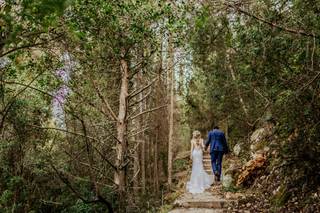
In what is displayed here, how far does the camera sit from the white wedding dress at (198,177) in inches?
437

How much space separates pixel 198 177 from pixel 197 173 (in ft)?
0.39

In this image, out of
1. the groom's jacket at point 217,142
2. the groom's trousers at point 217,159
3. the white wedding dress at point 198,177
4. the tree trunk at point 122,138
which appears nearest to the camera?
the tree trunk at point 122,138

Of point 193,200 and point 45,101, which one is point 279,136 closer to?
point 193,200

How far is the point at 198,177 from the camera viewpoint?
11.3 metres

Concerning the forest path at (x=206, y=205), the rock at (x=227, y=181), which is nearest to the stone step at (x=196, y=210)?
the forest path at (x=206, y=205)

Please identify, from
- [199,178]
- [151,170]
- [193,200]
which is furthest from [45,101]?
[151,170]

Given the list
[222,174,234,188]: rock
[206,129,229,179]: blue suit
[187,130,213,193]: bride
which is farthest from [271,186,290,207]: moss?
[206,129,229,179]: blue suit

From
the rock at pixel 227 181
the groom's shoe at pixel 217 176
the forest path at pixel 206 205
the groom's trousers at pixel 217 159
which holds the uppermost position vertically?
the groom's trousers at pixel 217 159

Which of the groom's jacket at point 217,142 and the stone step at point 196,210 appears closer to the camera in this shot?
the stone step at point 196,210

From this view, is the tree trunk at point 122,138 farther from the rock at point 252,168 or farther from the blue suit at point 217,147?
the rock at point 252,168

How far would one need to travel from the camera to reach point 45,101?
13.4 metres

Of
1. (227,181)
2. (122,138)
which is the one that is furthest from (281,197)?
(122,138)

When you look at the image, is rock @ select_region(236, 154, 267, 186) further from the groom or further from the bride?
the bride

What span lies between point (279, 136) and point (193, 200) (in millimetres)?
3250
